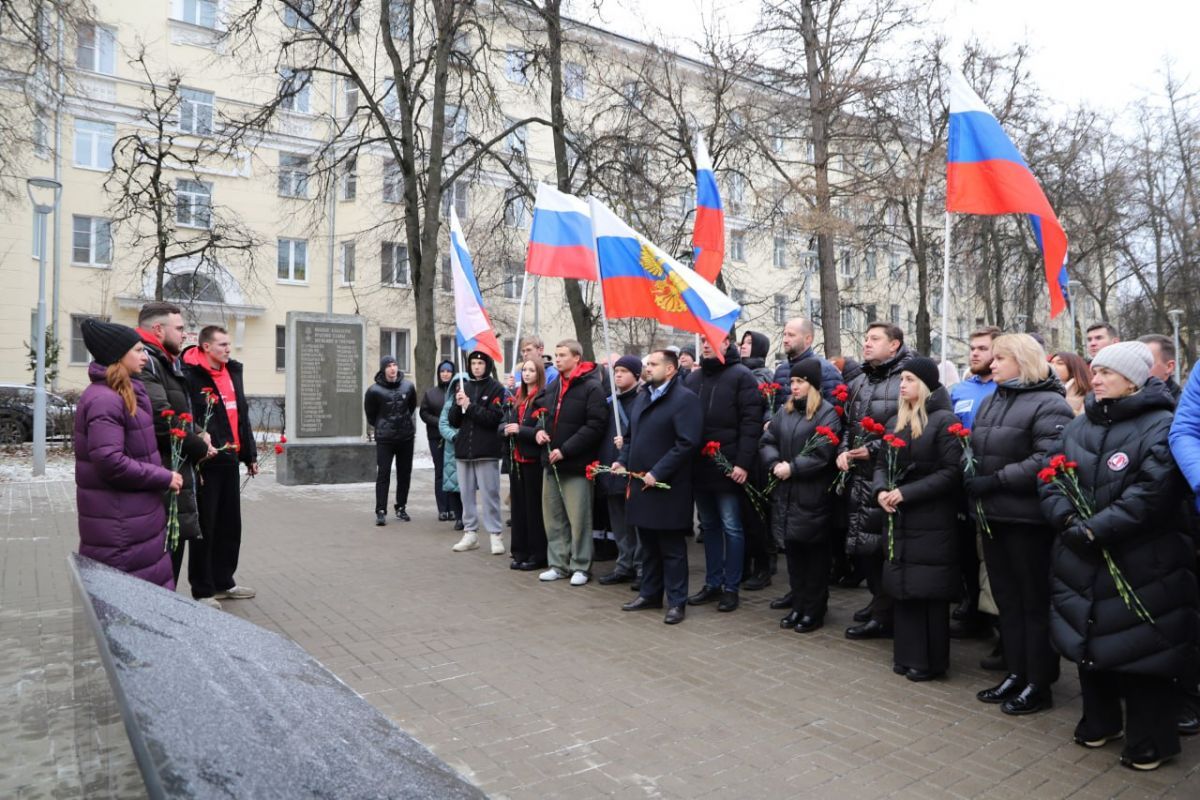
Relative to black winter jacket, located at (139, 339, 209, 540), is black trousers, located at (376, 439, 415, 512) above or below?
below

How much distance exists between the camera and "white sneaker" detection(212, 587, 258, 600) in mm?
6918

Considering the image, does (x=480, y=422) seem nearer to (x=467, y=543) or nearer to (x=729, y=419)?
(x=467, y=543)

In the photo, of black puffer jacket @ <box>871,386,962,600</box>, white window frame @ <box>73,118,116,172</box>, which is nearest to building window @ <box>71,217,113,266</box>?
white window frame @ <box>73,118,116,172</box>

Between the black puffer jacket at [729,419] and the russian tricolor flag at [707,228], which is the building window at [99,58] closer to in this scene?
the russian tricolor flag at [707,228]

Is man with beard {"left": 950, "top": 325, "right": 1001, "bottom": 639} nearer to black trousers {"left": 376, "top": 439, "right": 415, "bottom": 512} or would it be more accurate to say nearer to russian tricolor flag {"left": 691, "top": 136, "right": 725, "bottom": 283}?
russian tricolor flag {"left": 691, "top": 136, "right": 725, "bottom": 283}

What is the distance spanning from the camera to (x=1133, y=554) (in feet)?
12.3

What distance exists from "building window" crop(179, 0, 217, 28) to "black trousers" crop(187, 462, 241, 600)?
30.9 meters

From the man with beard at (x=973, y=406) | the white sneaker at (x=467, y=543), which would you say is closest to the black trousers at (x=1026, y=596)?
the man with beard at (x=973, y=406)

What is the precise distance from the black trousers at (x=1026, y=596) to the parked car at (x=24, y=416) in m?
20.8

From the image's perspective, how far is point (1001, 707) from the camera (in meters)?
4.59

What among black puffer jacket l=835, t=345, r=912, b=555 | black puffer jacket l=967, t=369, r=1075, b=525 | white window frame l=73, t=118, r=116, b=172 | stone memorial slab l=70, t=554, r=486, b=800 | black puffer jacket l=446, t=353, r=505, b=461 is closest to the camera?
stone memorial slab l=70, t=554, r=486, b=800

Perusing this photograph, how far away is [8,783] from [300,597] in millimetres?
3597

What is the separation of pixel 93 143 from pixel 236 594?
1171 inches

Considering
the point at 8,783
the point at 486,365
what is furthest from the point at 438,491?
the point at 8,783
